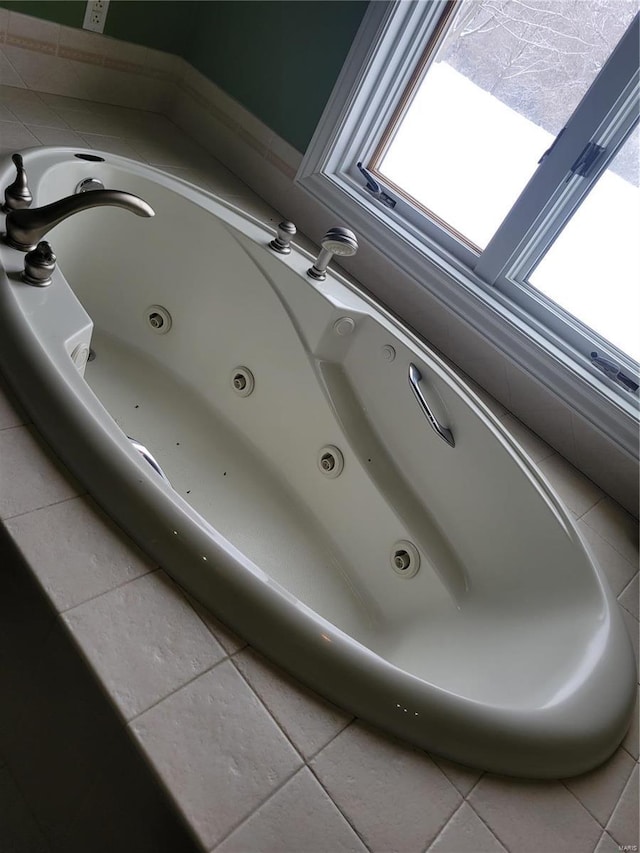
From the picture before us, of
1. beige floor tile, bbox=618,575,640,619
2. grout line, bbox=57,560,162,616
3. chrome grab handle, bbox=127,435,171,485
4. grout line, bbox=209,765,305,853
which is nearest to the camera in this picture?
grout line, bbox=209,765,305,853

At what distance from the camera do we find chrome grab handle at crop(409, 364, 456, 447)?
1433mm

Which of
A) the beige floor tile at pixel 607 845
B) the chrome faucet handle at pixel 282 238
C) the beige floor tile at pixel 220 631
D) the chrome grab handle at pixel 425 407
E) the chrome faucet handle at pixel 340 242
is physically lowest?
the chrome grab handle at pixel 425 407

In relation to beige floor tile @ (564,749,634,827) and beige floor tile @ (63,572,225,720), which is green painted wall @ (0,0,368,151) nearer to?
beige floor tile @ (63,572,225,720)

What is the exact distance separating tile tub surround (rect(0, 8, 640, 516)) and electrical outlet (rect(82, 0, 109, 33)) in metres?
0.02

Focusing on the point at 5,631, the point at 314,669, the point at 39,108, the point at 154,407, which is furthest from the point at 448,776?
the point at 39,108

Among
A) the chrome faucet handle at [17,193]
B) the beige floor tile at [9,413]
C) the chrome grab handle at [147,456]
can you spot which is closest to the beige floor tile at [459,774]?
the chrome grab handle at [147,456]

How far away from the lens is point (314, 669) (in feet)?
2.43

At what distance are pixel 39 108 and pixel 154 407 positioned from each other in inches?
37.6

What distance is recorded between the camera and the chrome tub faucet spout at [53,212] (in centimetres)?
98

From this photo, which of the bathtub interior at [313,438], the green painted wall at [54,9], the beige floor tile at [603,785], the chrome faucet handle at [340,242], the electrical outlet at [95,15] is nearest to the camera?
the beige floor tile at [603,785]

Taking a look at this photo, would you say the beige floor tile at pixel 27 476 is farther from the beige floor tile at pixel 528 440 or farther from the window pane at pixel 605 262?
the window pane at pixel 605 262

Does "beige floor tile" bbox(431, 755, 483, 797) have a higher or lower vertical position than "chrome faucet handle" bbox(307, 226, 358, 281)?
lower

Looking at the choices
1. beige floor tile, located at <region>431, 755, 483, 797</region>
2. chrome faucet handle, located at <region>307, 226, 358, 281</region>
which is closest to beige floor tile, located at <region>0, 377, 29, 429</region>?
beige floor tile, located at <region>431, 755, 483, 797</region>

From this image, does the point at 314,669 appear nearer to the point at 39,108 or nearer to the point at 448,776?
the point at 448,776
